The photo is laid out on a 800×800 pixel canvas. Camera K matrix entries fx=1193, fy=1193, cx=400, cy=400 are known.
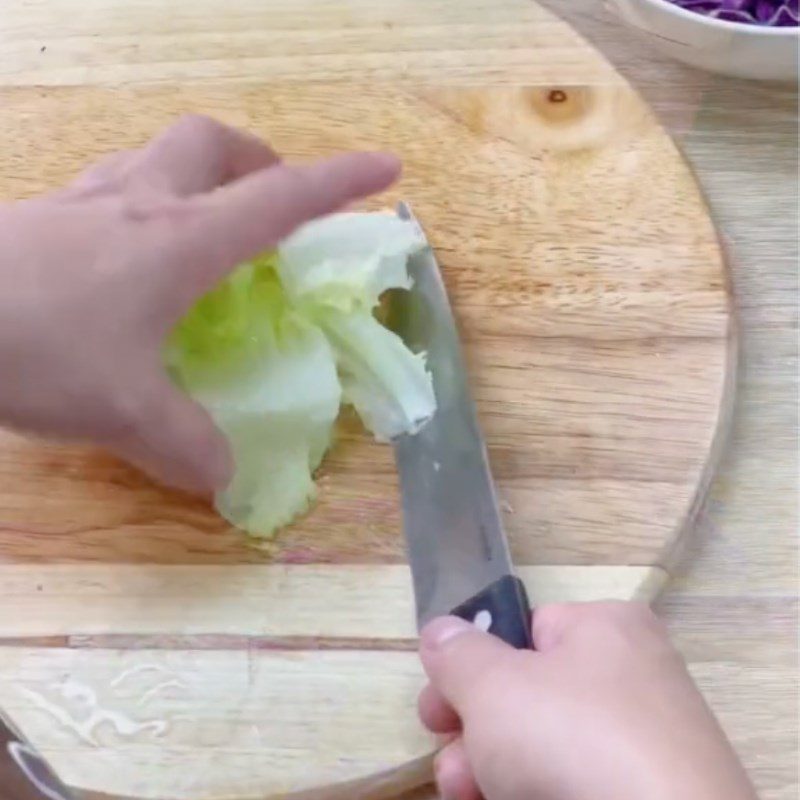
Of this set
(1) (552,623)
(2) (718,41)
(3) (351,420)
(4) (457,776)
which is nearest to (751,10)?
(2) (718,41)

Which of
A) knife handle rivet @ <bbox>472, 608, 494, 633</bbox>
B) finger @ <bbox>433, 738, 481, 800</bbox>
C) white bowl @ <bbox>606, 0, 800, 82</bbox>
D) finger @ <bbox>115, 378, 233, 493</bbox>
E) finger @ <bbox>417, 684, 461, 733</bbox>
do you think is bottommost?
finger @ <bbox>433, 738, 481, 800</bbox>

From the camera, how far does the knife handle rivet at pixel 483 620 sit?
0.78m

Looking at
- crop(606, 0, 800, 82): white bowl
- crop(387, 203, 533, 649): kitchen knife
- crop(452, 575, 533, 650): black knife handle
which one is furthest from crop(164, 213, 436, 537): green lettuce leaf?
crop(606, 0, 800, 82): white bowl

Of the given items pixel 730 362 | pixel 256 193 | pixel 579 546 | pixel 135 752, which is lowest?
pixel 135 752

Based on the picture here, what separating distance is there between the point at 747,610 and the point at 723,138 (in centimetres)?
46

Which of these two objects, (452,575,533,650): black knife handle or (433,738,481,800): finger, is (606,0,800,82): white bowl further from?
(433,738,481,800): finger

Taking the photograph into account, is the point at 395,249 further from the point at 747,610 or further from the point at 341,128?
the point at 747,610

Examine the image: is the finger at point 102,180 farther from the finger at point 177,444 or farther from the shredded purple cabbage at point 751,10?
the shredded purple cabbage at point 751,10

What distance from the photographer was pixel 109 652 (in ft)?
2.88

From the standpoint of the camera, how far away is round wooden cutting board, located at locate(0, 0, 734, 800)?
0.86 meters

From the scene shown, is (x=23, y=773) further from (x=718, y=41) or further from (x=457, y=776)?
(x=718, y=41)

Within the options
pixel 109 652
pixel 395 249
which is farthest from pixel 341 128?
pixel 109 652

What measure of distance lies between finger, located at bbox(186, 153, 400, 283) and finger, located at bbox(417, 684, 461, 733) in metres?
0.31

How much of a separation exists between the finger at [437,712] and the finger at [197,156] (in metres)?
0.39
